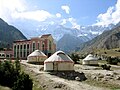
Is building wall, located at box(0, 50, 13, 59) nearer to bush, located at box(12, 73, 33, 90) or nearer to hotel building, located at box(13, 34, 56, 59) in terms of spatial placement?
hotel building, located at box(13, 34, 56, 59)

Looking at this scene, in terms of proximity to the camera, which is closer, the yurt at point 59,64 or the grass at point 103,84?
the grass at point 103,84

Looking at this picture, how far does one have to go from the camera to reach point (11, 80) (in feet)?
138

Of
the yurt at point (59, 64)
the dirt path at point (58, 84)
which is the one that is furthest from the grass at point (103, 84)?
the yurt at point (59, 64)

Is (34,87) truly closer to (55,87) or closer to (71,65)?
(55,87)

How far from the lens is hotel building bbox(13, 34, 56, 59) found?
8449 centimetres

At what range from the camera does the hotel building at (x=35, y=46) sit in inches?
3327

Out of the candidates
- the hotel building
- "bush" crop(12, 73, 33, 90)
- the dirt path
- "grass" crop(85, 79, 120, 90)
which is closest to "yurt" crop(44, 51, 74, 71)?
the dirt path

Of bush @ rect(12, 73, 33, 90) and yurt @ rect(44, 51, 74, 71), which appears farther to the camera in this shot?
yurt @ rect(44, 51, 74, 71)

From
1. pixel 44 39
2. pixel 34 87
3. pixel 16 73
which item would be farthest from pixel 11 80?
pixel 44 39

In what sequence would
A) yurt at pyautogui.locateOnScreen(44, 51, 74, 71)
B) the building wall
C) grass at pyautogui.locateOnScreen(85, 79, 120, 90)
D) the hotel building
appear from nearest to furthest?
grass at pyautogui.locateOnScreen(85, 79, 120, 90) < yurt at pyautogui.locateOnScreen(44, 51, 74, 71) < the hotel building < the building wall

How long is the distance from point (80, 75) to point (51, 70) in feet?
20.6

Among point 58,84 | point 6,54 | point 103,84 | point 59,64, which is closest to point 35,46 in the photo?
point 6,54

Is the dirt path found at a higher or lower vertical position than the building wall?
lower

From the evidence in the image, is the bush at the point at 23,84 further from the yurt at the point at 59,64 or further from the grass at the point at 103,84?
the yurt at the point at 59,64
